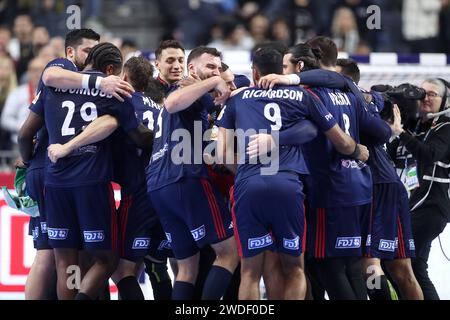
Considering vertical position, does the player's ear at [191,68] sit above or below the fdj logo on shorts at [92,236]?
above

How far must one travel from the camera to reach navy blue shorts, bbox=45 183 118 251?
29.9 feet

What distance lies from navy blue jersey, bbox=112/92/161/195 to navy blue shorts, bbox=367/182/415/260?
2.09 meters

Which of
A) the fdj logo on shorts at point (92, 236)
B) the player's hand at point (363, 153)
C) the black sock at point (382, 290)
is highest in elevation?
the player's hand at point (363, 153)

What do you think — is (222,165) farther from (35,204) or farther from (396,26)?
(396,26)

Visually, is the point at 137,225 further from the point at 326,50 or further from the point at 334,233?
the point at 326,50

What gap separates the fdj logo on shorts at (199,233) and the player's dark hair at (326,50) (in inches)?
73.6

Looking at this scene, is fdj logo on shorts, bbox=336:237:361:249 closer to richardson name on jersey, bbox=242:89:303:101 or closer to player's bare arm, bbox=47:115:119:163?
richardson name on jersey, bbox=242:89:303:101

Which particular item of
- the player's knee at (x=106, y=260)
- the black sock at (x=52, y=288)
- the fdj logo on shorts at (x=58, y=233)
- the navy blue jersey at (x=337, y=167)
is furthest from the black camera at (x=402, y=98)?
the black sock at (x=52, y=288)

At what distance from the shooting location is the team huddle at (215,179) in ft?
28.3

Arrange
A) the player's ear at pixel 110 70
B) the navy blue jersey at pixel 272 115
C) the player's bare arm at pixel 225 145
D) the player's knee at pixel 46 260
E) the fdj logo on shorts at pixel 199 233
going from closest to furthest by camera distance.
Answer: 1. the navy blue jersey at pixel 272 115
2. the player's bare arm at pixel 225 145
3. the fdj logo on shorts at pixel 199 233
4. the player's ear at pixel 110 70
5. the player's knee at pixel 46 260

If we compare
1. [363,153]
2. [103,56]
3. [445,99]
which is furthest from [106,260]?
[445,99]

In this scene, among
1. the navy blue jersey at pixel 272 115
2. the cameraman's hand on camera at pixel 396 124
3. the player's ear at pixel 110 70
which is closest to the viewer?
the navy blue jersey at pixel 272 115

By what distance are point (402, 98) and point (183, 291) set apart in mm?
2726

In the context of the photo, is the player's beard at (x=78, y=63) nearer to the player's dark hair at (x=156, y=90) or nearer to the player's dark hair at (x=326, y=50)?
the player's dark hair at (x=156, y=90)
